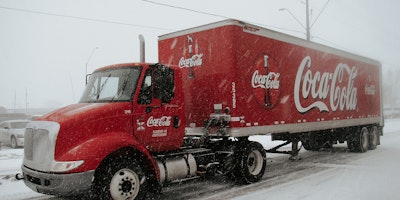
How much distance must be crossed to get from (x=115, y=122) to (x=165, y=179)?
1551 millimetres

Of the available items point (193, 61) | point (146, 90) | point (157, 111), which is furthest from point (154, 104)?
point (193, 61)

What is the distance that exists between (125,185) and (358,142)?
11.3 metres

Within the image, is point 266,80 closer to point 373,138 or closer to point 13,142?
point 373,138

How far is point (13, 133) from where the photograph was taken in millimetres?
20297

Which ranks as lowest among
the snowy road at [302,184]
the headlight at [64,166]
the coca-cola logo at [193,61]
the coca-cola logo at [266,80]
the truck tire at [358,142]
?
the snowy road at [302,184]

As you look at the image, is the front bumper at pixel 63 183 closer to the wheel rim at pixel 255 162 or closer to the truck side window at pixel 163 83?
the truck side window at pixel 163 83

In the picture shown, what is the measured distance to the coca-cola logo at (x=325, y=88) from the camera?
1110cm

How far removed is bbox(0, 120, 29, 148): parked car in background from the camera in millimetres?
20062

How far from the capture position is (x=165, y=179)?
741cm

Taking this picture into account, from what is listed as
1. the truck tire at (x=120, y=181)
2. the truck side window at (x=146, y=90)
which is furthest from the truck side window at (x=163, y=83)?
the truck tire at (x=120, y=181)

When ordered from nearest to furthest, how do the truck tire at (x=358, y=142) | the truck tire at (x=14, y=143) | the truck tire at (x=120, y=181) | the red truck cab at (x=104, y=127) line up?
1. the red truck cab at (x=104, y=127)
2. the truck tire at (x=120, y=181)
3. the truck tire at (x=358, y=142)
4. the truck tire at (x=14, y=143)

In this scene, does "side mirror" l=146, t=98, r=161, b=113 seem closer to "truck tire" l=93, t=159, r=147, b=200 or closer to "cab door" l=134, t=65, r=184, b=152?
"cab door" l=134, t=65, r=184, b=152

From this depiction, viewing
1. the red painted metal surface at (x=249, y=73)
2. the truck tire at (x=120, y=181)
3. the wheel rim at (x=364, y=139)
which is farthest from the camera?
the wheel rim at (x=364, y=139)

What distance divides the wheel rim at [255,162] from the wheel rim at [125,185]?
345cm
